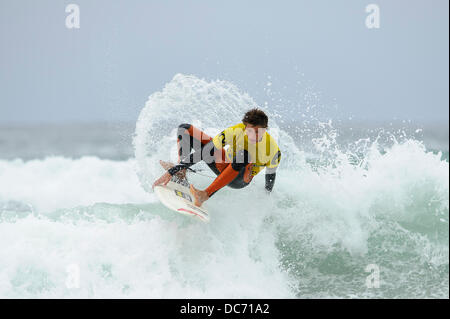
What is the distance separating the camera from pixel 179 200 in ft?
15.9

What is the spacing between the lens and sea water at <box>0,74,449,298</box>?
460 cm

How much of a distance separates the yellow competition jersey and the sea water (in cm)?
69

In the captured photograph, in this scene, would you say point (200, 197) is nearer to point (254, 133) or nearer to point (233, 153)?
point (233, 153)

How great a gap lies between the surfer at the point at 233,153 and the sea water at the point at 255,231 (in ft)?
1.42

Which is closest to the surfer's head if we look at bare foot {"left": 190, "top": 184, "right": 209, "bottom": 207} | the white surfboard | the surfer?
the surfer

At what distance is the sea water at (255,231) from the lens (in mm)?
4598

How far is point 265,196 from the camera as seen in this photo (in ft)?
18.3

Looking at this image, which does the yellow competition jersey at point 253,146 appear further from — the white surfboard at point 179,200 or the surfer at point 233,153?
the white surfboard at point 179,200

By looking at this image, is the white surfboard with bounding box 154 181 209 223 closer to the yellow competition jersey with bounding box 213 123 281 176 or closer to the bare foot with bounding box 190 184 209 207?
the bare foot with bounding box 190 184 209 207

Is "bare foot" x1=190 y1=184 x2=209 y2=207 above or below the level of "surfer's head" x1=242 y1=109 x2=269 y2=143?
below

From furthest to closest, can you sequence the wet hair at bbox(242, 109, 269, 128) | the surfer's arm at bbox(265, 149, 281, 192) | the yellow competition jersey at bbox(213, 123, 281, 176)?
the surfer's arm at bbox(265, 149, 281, 192), the yellow competition jersey at bbox(213, 123, 281, 176), the wet hair at bbox(242, 109, 269, 128)
